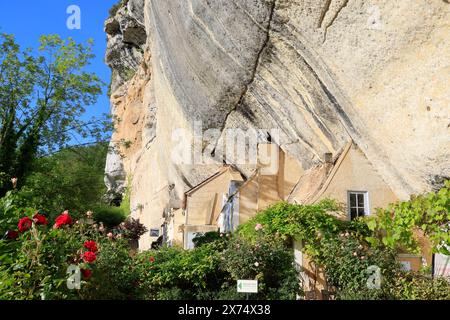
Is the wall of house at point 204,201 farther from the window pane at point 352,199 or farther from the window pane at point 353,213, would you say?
the window pane at point 353,213

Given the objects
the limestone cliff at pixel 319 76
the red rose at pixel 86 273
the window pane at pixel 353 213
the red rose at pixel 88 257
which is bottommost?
the red rose at pixel 86 273

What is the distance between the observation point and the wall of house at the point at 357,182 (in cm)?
1195

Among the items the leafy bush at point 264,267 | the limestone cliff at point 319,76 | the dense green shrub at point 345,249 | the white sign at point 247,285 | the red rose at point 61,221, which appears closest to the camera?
the red rose at point 61,221

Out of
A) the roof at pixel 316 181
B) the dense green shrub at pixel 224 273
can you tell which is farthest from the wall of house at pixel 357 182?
the dense green shrub at pixel 224 273

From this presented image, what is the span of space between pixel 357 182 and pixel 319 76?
345 centimetres

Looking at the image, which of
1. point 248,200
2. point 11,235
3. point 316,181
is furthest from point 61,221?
point 248,200

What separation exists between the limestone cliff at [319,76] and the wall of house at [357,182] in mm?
661

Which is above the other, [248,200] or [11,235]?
[248,200]

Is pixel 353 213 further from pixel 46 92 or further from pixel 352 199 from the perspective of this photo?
pixel 46 92

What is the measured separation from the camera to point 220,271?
826 centimetres

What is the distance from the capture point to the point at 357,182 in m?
12.1

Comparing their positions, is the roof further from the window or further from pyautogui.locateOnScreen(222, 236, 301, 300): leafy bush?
pyautogui.locateOnScreen(222, 236, 301, 300): leafy bush

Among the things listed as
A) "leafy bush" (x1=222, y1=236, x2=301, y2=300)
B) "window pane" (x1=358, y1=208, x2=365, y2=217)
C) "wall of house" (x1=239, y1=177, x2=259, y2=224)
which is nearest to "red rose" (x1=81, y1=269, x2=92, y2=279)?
"leafy bush" (x1=222, y1=236, x2=301, y2=300)
